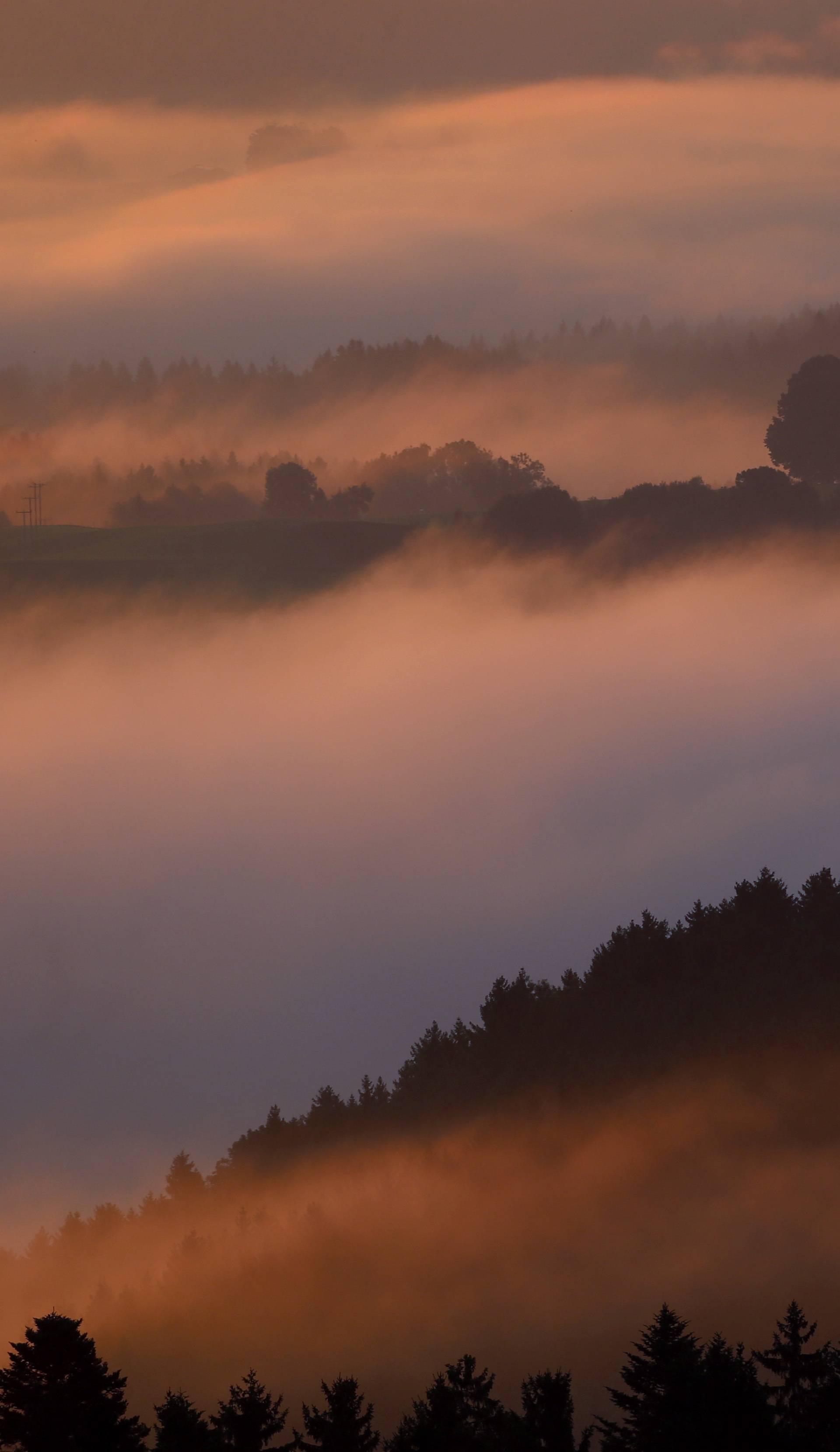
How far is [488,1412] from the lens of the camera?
5175cm

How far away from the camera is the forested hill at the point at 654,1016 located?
129875 mm

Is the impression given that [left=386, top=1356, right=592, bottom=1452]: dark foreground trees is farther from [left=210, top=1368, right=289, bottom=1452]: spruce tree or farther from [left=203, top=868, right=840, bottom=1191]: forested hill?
[left=203, top=868, right=840, bottom=1191]: forested hill

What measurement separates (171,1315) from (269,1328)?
21.8ft

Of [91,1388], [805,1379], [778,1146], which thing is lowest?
[805,1379]

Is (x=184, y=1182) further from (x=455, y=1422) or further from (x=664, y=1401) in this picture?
(x=664, y=1401)

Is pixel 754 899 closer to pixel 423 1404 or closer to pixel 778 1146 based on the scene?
pixel 778 1146

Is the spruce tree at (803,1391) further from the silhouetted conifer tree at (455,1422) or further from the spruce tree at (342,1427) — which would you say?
the spruce tree at (342,1427)

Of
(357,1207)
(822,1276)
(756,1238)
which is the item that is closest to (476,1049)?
(357,1207)

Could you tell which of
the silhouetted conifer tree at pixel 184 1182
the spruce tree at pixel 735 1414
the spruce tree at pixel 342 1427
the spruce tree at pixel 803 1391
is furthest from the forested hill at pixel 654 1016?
the spruce tree at pixel 735 1414

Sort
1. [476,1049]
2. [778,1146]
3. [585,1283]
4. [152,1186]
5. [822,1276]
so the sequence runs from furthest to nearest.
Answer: [152,1186]
[476,1049]
[778,1146]
[585,1283]
[822,1276]

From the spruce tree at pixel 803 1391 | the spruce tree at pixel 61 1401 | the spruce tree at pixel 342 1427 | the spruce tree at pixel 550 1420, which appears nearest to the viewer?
the spruce tree at pixel 803 1391

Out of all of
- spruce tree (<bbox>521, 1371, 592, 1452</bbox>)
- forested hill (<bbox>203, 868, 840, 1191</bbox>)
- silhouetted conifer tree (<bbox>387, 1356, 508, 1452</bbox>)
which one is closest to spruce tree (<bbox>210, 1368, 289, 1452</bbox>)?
silhouetted conifer tree (<bbox>387, 1356, 508, 1452</bbox>)

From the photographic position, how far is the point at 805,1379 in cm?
5428

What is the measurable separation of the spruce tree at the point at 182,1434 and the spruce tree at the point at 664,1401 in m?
10.9
